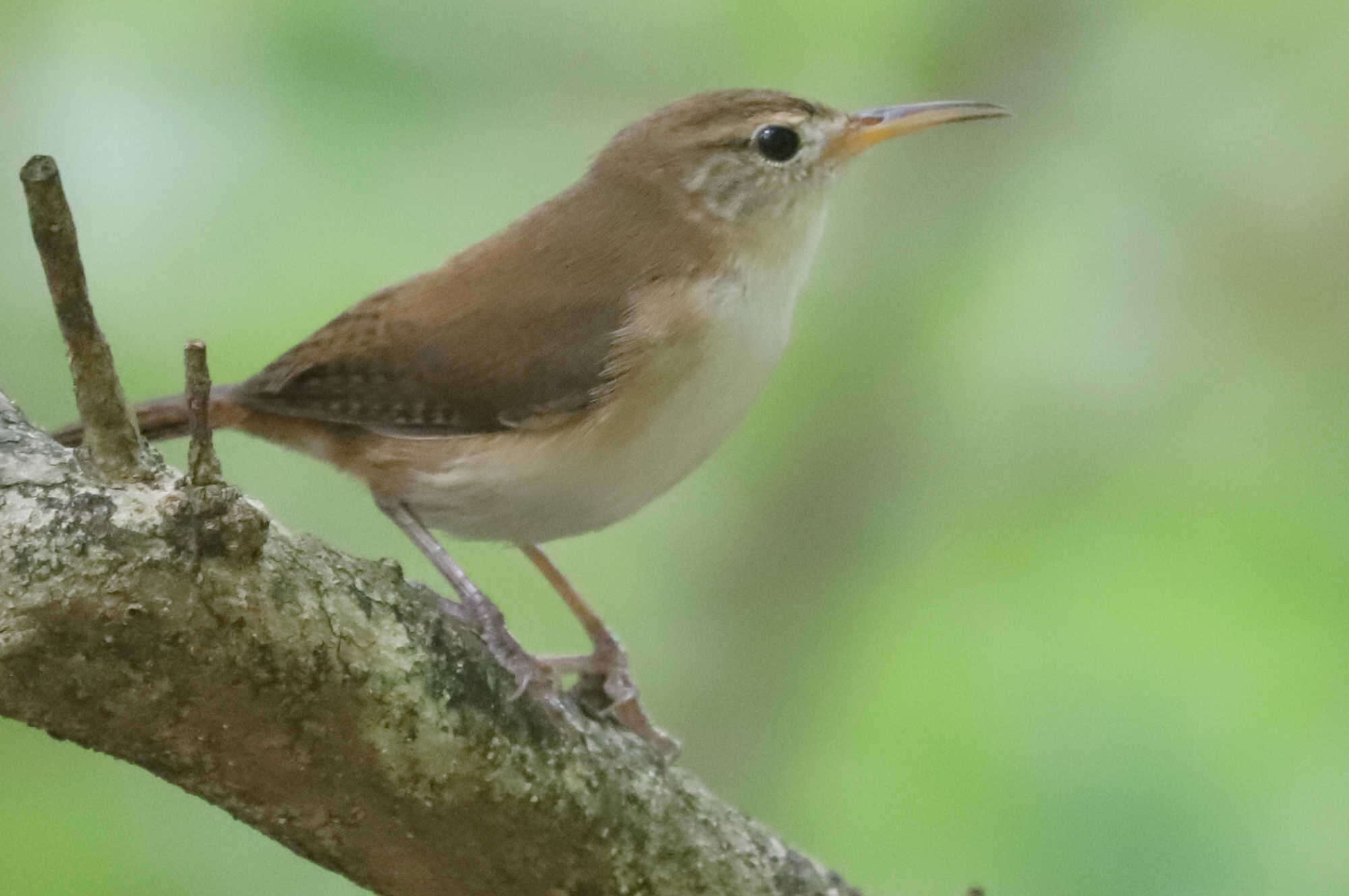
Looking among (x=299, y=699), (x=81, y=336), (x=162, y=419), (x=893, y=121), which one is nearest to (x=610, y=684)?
(x=162, y=419)

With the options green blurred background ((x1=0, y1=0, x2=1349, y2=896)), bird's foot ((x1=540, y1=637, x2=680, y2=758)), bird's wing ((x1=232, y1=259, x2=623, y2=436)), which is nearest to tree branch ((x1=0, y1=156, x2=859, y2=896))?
bird's foot ((x1=540, y1=637, x2=680, y2=758))

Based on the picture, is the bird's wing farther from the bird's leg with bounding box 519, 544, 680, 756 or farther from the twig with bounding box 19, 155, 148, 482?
the twig with bounding box 19, 155, 148, 482

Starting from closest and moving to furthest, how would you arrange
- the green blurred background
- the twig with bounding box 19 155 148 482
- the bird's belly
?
the twig with bounding box 19 155 148 482
the bird's belly
the green blurred background

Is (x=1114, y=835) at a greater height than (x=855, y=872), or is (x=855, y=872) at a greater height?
(x=1114, y=835)

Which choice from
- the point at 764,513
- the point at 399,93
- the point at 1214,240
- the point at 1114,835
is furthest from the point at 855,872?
the point at 399,93

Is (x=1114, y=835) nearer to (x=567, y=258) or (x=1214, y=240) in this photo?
(x=1214, y=240)

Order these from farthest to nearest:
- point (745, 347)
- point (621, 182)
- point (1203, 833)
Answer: point (1203, 833), point (621, 182), point (745, 347)
